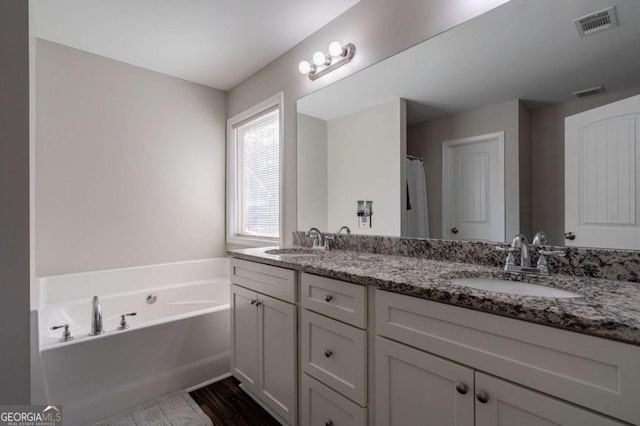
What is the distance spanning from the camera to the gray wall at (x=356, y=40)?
1.53 meters

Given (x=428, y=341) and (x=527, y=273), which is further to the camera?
(x=527, y=273)

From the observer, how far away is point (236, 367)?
2.01 m

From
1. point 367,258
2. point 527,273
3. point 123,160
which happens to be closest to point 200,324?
point 367,258

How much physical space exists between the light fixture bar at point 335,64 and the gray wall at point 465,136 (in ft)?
2.24

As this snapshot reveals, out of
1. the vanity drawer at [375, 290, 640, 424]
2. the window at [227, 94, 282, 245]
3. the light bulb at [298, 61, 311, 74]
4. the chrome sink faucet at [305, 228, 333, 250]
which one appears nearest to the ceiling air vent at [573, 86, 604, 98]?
the vanity drawer at [375, 290, 640, 424]

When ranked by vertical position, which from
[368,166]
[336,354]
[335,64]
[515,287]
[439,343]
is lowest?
[336,354]

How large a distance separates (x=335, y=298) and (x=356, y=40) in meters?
1.60

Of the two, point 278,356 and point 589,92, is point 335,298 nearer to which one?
point 278,356

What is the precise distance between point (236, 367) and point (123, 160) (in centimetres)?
199

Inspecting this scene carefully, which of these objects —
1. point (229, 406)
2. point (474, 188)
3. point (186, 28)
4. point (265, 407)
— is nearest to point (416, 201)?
point (474, 188)

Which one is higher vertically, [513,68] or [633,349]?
[513,68]

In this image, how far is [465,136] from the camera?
1482mm
